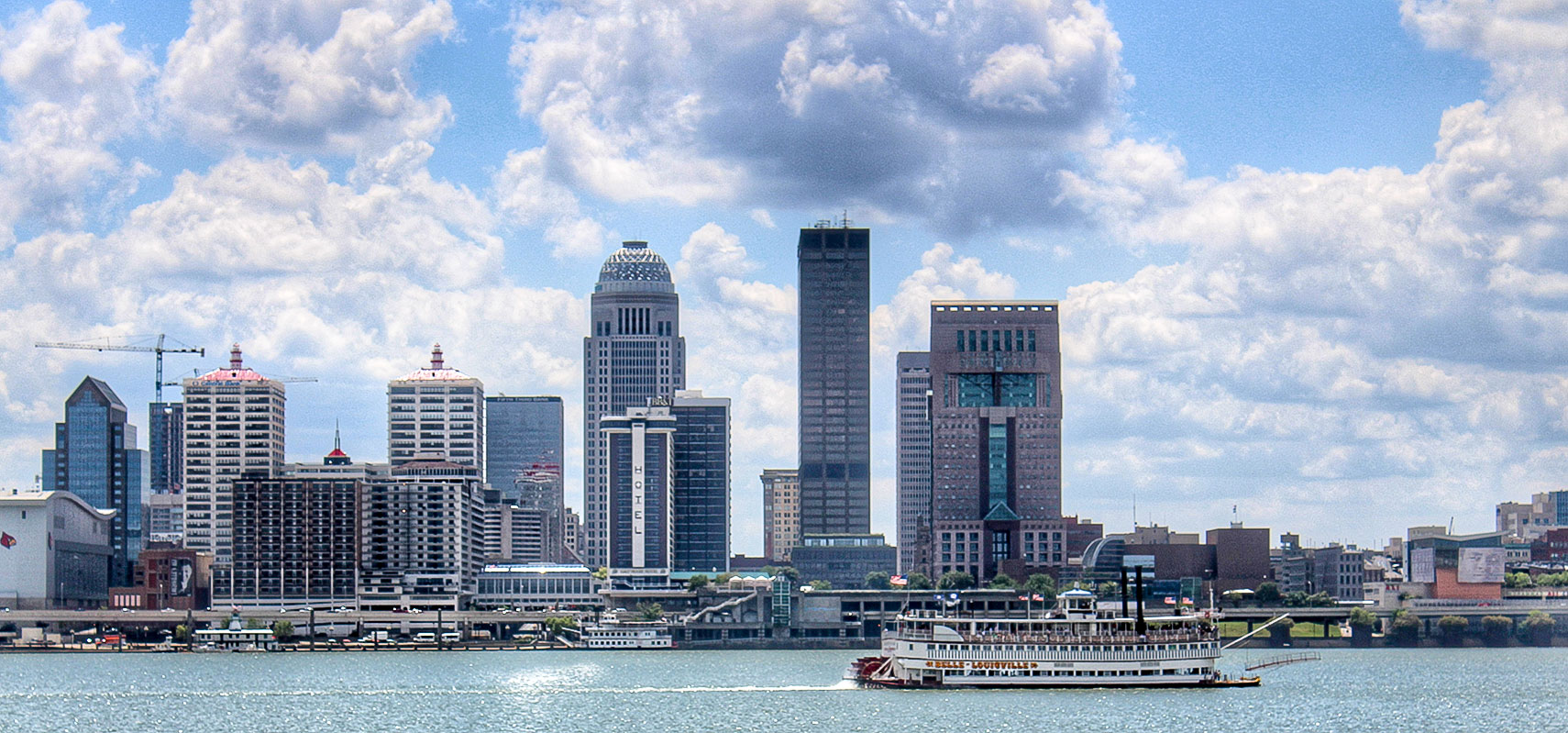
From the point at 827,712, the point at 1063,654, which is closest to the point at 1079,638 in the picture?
the point at 1063,654

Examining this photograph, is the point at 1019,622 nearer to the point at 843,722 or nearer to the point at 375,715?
the point at 843,722

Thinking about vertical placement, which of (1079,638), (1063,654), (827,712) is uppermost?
(1079,638)

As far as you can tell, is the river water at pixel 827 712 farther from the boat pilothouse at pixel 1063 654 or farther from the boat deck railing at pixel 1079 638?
the boat deck railing at pixel 1079 638

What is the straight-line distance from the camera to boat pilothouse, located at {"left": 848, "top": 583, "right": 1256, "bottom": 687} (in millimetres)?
186000

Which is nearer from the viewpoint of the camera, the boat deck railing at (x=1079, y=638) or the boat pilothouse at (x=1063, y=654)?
the boat pilothouse at (x=1063, y=654)

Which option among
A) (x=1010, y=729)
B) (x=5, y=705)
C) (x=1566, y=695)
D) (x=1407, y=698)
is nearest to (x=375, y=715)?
(x=5, y=705)

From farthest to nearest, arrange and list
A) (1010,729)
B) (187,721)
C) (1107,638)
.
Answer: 1. (1107,638)
2. (187,721)
3. (1010,729)

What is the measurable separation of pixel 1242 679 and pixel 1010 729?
47.5m

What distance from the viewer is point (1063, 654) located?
186500mm

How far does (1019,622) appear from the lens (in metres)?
188

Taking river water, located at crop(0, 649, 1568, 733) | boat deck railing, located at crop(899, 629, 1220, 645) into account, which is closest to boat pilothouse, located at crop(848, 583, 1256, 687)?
boat deck railing, located at crop(899, 629, 1220, 645)

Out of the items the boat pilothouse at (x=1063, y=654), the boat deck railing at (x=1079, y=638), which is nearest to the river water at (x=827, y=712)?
the boat pilothouse at (x=1063, y=654)

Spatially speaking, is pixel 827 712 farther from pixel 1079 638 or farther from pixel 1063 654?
pixel 1079 638

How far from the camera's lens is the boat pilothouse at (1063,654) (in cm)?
18600
